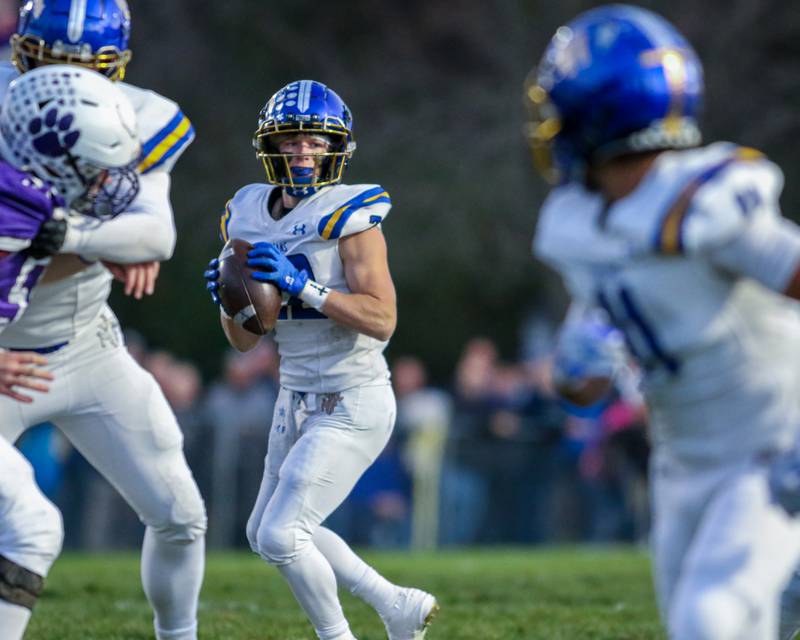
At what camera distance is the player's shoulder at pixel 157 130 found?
4.97 m

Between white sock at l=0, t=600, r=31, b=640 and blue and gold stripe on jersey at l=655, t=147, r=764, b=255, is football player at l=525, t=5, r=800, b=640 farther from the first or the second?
white sock at l=0, t=600, r=31, b=640

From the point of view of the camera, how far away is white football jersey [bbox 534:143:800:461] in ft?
11.5

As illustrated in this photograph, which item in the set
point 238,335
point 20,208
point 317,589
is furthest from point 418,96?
point 20,208

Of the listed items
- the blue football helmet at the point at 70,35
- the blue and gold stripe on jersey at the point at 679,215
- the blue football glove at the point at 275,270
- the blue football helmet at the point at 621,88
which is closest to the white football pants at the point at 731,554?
the blue and gold stripe on jersey at the point at 679,215

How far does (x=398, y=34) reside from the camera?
60.2 feet

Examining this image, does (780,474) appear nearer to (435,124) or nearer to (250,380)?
(250,380)

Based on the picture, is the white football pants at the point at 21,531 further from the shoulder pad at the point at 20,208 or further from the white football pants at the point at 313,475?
the white football pants at the point at 313,475

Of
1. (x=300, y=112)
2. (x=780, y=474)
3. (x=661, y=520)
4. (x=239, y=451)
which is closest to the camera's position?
(x=780, y=474)

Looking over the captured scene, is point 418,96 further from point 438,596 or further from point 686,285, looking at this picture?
point 686,285

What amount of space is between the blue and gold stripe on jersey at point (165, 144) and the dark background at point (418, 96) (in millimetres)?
11429

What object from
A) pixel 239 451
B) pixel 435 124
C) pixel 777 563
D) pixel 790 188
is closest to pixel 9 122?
pixel 777 563

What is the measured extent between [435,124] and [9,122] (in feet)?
44.1

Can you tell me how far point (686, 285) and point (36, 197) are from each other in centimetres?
184

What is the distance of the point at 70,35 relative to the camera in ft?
16.2
